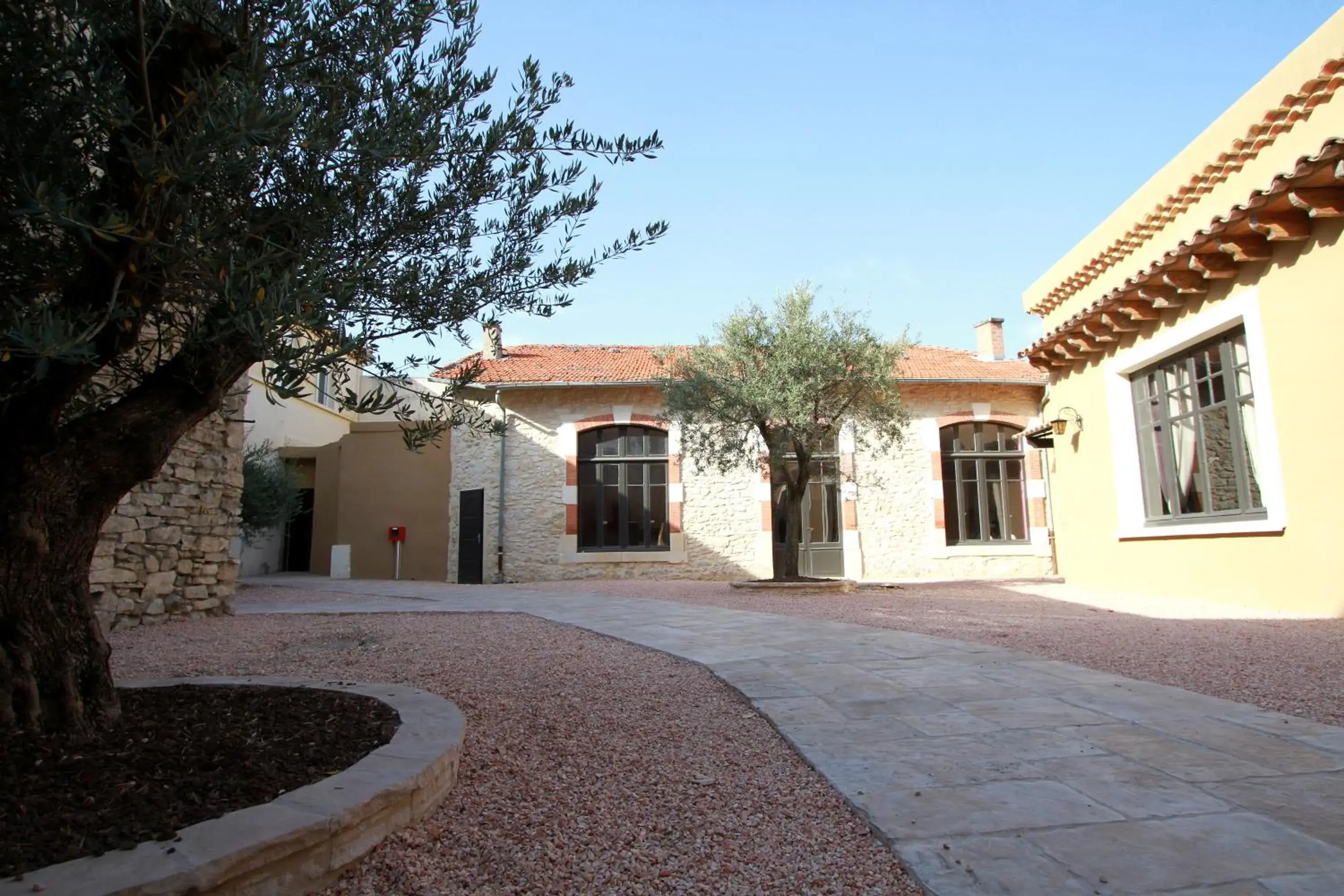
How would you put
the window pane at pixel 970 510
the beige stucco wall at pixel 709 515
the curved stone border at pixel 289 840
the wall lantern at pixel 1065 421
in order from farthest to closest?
1. the window pane at pixel 970 510
2. the beige stucco wall at pixel 709 515
3. the wall lantern at pixel 1065 421
4. the curved stone border at pixel 289 840

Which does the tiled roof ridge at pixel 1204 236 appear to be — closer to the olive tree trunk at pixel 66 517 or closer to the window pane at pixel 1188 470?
the window pane at pixel 1188 470

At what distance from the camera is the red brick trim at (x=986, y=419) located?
1357 centimetres

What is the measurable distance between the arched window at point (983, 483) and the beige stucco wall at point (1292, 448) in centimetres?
582

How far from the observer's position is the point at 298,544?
58.7 feet

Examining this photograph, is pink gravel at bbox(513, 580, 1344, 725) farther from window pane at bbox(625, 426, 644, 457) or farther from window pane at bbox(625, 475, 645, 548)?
window pane at bbox(625, 426, 644, 457)

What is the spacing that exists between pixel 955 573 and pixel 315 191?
12374mm

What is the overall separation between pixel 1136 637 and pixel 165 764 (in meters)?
5.35

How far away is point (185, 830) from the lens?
1721 mm

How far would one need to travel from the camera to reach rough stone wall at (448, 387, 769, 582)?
13.1 metres

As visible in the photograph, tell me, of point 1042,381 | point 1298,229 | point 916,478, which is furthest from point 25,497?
point 1042,381

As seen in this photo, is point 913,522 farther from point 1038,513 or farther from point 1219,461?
point 1219,461

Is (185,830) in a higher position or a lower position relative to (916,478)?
lower

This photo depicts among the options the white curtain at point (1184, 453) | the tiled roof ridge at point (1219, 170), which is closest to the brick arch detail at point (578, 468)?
the tiled roof ridge at point (1219, 170)

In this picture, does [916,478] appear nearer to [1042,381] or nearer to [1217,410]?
[1042,381]
